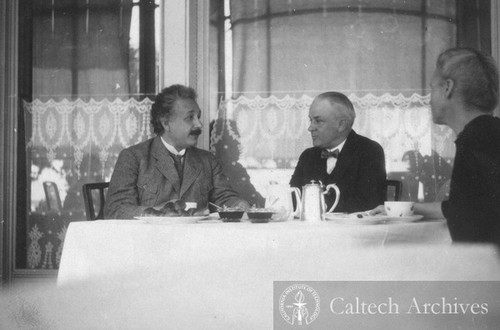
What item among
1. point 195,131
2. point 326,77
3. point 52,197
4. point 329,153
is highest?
point 326,77

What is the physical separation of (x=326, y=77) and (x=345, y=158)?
768 mm

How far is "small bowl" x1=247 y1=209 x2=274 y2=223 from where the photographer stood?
5.74 feet

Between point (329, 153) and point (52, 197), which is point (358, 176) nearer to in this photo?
point (329, 153)

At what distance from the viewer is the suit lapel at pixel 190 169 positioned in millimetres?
2656

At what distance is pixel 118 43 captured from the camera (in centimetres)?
332

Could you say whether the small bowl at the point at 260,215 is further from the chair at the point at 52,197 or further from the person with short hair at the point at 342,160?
the chair at the point at 52,197

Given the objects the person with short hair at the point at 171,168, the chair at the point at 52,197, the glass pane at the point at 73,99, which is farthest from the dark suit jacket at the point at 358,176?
the chair at the point at 52,197

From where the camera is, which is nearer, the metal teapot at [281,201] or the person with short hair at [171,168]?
the metal teapot at [281,201]

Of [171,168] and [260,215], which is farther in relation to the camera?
[171,168]

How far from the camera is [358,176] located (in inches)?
102

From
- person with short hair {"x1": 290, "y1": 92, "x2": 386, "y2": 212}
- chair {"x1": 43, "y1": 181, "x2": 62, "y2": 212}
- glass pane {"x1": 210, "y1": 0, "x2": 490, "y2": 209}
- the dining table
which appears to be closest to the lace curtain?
glass pane {"x1": 210, "y1": 0, "x2": 490, "y2": 209}

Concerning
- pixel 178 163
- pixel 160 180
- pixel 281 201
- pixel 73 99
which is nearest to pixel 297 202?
pixel 281 201

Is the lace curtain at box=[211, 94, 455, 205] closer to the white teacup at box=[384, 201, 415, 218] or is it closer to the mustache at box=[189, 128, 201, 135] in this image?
the mustache at box=[189, 128, 201, 135]
